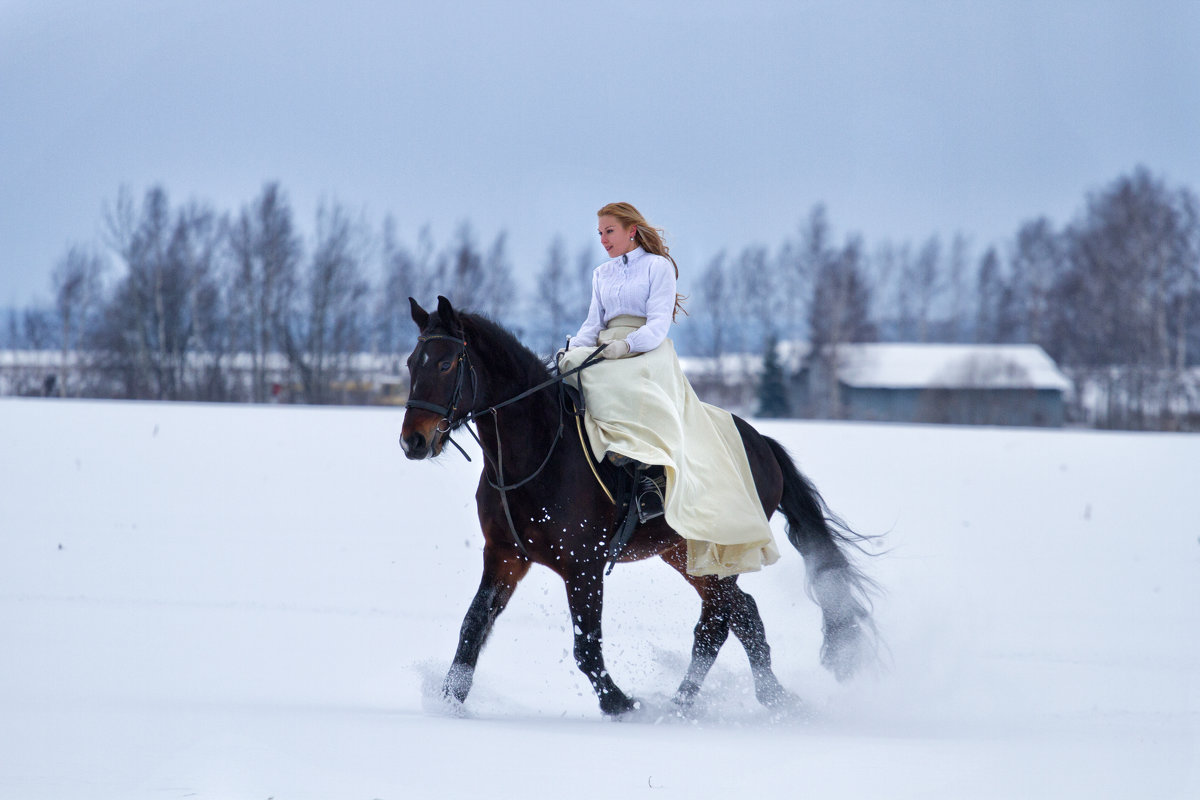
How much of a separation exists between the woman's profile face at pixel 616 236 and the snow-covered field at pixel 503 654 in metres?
2.03

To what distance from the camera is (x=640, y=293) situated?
4.95m

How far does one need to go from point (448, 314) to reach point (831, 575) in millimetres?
2659

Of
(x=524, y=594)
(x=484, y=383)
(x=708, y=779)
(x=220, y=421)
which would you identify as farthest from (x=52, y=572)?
(x=220, y=421)

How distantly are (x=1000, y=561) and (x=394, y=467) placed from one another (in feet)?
26.4

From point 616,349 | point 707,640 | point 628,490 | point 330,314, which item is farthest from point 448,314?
point 330,314

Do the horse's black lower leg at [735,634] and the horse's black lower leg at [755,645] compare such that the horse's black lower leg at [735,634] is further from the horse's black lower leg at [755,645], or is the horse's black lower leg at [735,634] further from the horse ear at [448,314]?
the horse ear at [448,314]

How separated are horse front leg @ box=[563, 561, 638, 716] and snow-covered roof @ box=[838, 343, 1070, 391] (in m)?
39.0

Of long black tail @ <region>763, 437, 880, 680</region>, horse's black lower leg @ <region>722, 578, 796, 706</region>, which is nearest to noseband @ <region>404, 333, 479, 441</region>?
horse's black lower leg @ <region>722, 578, 796, 706</region>

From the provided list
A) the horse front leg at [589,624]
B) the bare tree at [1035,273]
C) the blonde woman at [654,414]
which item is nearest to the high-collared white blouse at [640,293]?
the blonde woman at [654,414]

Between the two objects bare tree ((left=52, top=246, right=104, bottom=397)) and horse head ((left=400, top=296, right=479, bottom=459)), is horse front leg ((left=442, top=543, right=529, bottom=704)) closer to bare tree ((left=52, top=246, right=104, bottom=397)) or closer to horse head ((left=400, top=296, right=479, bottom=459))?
horse head ((left=400, top=296, right=479, bottom=459))

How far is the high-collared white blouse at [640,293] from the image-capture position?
4.86m

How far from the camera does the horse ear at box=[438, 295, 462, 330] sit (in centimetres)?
423

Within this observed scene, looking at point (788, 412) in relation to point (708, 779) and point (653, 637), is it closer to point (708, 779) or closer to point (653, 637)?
point (653, 637)

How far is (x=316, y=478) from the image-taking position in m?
13.4
